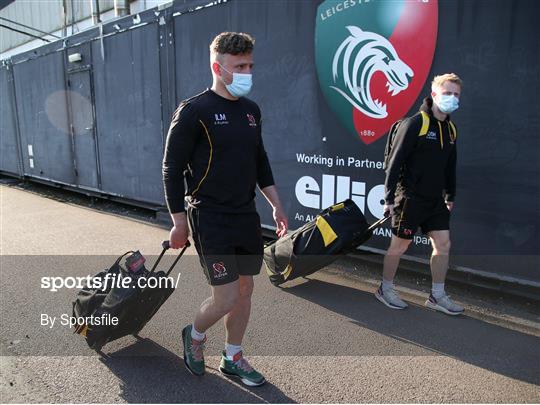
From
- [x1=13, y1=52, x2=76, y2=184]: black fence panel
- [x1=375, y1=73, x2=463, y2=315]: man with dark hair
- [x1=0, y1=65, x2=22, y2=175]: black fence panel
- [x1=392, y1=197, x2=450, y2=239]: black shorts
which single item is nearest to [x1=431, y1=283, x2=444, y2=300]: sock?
[x1=375, y1=73, x2=463, y2=315]: man with dark hair

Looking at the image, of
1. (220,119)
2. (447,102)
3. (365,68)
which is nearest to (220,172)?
(220,119)

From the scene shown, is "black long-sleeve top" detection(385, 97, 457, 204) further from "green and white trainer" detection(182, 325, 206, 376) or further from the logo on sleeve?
"green and white trainer" detection(182, 325, 206, 376)

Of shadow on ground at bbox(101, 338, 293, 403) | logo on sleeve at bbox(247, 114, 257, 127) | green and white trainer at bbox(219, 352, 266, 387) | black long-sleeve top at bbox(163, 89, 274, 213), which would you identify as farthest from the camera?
green and white trainer at bbox(219, 352, 266, 387)

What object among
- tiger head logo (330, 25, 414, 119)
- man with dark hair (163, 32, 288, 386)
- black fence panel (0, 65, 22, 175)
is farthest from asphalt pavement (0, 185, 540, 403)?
black fence panel (0, 65, 22, 175)

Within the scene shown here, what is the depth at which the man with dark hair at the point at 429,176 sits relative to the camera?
137 inches

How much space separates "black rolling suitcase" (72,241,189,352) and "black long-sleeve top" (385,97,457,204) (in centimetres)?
177

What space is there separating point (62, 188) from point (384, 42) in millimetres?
8598

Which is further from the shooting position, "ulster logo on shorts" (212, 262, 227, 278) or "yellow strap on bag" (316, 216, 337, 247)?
"yellow strap on bag" (316, 216, 337, 247)

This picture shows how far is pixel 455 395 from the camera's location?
8.88ft

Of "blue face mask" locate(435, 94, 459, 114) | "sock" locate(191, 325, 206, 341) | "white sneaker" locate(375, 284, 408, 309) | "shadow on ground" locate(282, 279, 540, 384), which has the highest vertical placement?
"blue face mask" locate(435, 94, 459, 114)

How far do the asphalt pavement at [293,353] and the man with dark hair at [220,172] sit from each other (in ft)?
2.22

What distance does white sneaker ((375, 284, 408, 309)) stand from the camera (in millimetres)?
3904

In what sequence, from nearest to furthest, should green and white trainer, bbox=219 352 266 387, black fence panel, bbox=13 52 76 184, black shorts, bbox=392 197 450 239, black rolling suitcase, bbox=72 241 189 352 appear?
green and white trainer, bbox=219 352 266 387 → black rolling suitcase, bbox=72 241 189 352 → black shorts, bbox=392 197 450 239 → black fence panel, bbox=13 52 76 184

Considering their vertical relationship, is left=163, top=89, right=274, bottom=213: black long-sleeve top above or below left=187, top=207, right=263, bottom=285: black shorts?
above
